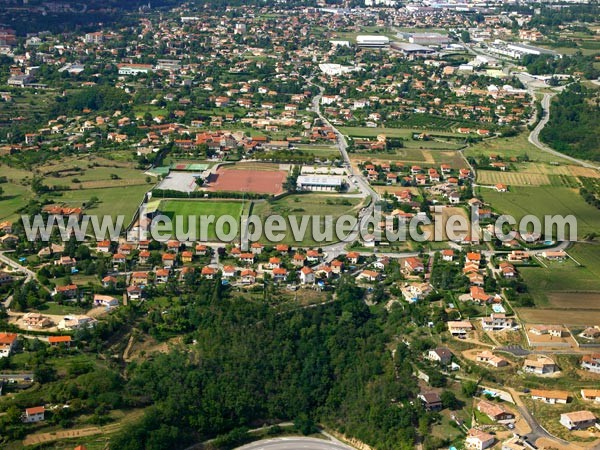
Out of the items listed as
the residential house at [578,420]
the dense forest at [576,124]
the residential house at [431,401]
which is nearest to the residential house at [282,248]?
the residential house at [431,401]

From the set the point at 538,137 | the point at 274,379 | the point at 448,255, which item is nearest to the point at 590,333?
the point at 448,255

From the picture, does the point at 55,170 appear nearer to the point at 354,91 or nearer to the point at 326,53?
the point at 354,91

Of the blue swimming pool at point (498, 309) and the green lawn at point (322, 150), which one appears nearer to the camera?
the blue swimming pool at point (498, 309)

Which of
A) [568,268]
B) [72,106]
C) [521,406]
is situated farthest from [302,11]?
[521,406]

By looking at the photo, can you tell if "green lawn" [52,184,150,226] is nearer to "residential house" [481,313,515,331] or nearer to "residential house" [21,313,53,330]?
"residential house" [21,313,53,330]

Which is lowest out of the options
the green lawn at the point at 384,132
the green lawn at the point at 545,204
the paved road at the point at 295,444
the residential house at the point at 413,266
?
the paved road at the point at 295,444

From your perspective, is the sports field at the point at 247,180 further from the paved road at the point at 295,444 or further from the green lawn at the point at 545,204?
the paved road at the point at 295,444

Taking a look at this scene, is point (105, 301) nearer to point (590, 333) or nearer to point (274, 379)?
point (274, 379)

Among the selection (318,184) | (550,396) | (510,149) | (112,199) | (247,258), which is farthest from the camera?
→ (510,149)
